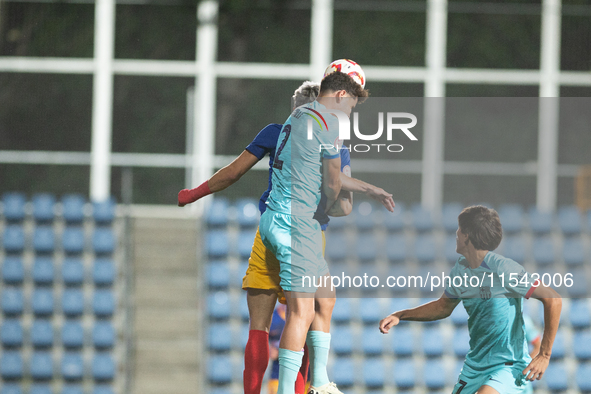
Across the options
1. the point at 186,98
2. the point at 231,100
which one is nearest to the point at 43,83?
the point at 186,98

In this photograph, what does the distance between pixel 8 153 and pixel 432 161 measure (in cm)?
546

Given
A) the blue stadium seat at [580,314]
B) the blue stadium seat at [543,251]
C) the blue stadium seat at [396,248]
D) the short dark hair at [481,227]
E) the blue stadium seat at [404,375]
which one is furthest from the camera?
the blue stadium seat at [580,314]

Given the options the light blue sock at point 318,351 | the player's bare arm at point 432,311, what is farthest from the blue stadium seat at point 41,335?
the player's bare arm at point 432,311

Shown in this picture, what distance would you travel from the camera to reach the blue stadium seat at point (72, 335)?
768 centimetres

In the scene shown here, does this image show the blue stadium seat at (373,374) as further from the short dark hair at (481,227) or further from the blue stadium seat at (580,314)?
the short dark hair at (481,227)

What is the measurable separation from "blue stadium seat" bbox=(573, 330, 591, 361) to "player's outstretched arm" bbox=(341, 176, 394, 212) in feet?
19.0

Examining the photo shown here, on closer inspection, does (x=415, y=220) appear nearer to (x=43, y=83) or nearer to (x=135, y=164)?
(x=135, y=164)

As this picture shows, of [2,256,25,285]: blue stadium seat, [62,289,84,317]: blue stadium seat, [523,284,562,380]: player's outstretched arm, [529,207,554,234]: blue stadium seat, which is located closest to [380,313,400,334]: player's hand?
[523,284,562,380]: player's outstretched arm

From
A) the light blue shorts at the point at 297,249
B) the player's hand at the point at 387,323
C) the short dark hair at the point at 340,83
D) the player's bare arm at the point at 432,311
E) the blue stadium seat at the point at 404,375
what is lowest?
the blue stadium seat at the point at 404,375

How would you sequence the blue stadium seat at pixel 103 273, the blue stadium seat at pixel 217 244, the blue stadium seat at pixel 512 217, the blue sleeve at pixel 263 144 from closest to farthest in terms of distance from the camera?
the blue sleeve at pixel 263 144 < the blue stadium seat at pixel 512 217 < the blue stadium seat at pixel 103 273 < the blue stadium seat at pixel 217 244

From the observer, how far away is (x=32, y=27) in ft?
31.1

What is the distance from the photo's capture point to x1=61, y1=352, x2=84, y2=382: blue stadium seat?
7.61m

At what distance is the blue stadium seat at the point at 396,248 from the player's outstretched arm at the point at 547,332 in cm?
413

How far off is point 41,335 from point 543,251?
5276 millimetres
